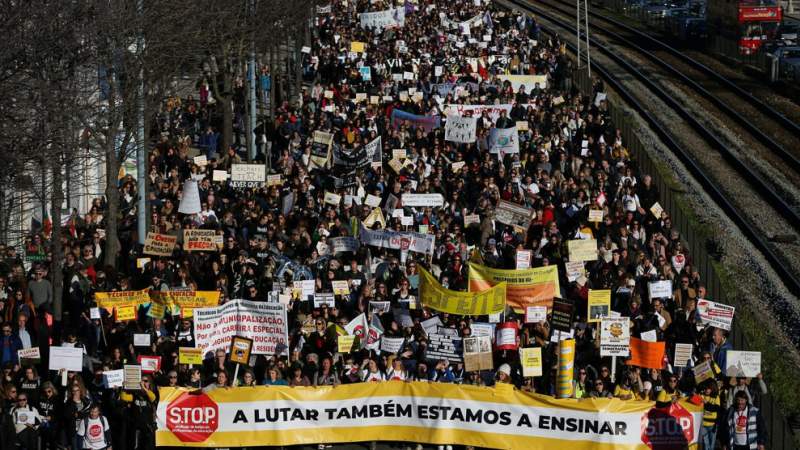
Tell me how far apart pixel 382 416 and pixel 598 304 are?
4164 millimetres

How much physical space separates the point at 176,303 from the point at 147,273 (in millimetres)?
2330

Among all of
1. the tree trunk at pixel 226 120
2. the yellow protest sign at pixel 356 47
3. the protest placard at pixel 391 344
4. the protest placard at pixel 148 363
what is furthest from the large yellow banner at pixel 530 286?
the yellow protest sign at pixel 356 47

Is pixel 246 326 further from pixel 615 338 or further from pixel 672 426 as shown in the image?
pixel 672 426

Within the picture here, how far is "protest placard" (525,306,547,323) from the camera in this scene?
75.3ft

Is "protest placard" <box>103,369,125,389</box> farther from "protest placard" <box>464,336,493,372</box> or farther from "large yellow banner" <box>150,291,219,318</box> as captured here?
"protest placard" <box>464,336,493,372</box>

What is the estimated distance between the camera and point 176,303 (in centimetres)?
2348

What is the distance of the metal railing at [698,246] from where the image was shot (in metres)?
20.5

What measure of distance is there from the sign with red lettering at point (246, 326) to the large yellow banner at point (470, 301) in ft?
8.20

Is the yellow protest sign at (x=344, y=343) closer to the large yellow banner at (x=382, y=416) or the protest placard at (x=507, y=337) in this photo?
the large yellow banner at (x=382, y=416)

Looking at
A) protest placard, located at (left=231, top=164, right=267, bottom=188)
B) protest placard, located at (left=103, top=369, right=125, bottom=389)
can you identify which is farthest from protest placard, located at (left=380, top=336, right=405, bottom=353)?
protest placard, located at (left=231, top=164, right=267, bottom=188)

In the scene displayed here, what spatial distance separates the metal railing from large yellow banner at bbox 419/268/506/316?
13.2 feet

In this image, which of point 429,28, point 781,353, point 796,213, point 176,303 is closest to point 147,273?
point 176,303

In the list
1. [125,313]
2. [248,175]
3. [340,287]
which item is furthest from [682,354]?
[248,175]

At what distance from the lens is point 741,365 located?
20.2 metres
